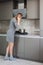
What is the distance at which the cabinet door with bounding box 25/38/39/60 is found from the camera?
4.61 metres

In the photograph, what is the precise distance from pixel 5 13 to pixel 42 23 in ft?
5.45

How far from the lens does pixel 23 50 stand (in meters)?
4.87

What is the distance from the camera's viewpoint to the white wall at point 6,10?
549cm

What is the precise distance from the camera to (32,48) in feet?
15.4

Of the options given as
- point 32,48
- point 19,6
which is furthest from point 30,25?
point 32,48

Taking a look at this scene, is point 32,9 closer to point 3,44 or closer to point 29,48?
point 29,48

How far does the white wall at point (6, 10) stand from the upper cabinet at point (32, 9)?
0.72m

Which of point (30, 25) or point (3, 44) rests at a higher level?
point (30, 25)

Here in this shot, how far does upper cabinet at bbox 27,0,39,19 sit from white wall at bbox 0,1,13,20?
72 centimetres

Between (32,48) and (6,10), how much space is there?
1.81 metres

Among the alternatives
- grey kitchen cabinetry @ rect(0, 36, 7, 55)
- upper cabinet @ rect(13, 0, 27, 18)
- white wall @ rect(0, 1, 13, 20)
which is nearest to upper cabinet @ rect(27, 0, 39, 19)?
upper cabinet @ rect(13, 0, 27, 18)

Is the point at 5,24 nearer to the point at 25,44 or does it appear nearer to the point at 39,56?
the point at 25,44

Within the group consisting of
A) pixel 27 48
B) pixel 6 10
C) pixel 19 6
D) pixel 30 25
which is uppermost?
pixel 19 6

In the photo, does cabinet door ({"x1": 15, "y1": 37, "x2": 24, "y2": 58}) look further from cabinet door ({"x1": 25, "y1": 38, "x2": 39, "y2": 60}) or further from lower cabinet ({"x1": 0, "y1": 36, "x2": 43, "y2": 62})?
cabinet door ({"x1": 25, "y1": 38, "x2": 39, "y2": 60})
